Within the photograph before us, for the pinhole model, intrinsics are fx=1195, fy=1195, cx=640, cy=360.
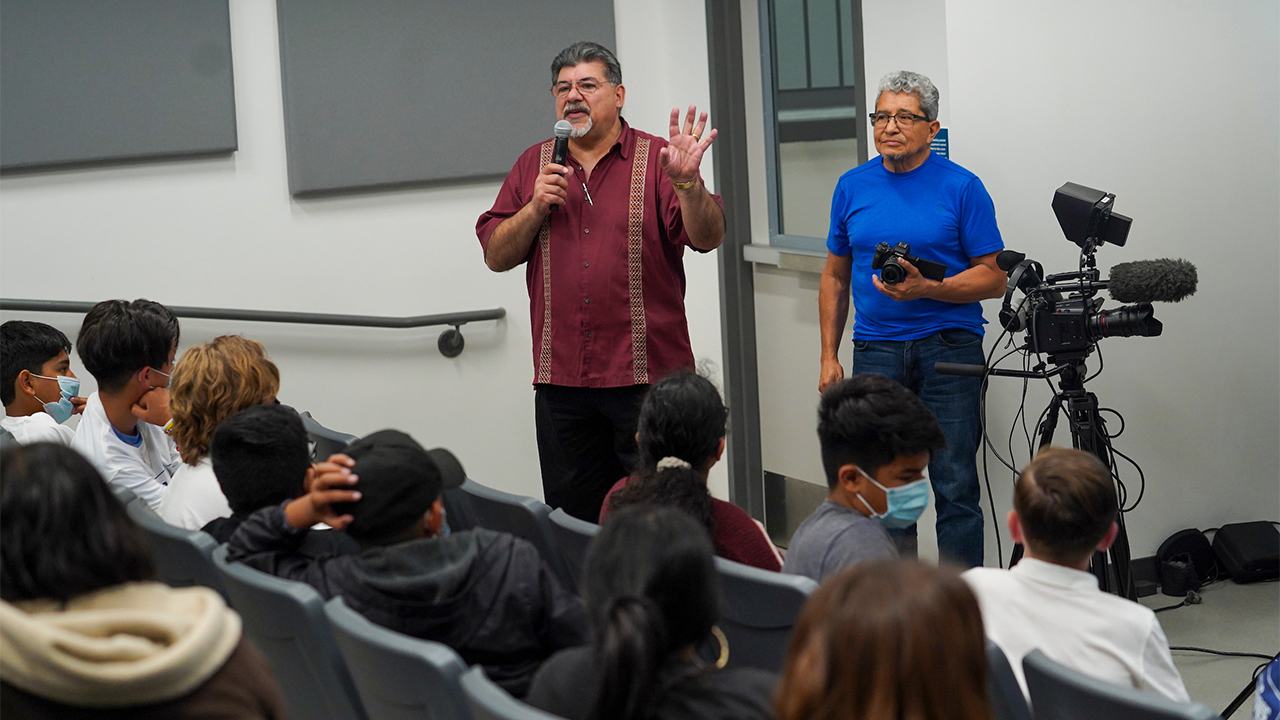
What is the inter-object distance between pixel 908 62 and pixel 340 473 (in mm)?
2637

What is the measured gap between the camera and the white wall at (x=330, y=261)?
4383 mm

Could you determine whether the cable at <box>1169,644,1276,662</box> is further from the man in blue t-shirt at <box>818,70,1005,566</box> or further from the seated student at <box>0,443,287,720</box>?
the seated student at <box>0,443,287,720</box>

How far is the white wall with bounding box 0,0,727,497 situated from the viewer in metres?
4.38

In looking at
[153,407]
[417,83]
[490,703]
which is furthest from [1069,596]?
[417,83]

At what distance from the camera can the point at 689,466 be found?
7.59 feet

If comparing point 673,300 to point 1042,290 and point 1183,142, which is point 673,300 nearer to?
point 1042,290

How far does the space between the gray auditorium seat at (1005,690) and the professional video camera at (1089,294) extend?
165 cm

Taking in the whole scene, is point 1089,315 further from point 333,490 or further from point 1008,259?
point 333,490

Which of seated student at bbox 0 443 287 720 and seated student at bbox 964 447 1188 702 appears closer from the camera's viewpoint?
seated student at bbox 0 443 287 720

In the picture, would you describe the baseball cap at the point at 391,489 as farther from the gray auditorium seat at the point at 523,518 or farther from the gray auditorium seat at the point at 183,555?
the gray auditorium seat at the point at 523,518

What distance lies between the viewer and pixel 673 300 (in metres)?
3.47

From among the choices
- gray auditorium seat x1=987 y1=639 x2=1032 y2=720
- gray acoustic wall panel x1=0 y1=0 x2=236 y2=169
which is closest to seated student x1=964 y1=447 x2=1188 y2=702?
gray auditorium seat x1=987 y1=639 x2=1032 y2=720

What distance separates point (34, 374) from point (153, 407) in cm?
72

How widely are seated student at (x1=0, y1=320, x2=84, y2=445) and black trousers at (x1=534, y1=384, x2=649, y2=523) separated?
1.35 m
